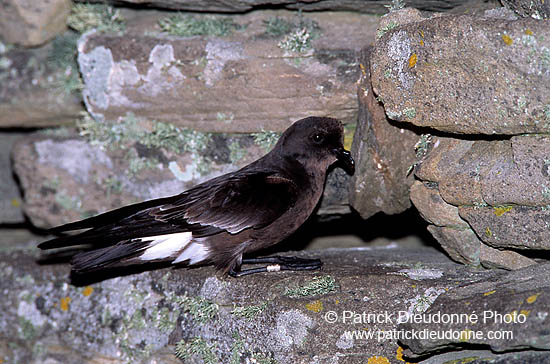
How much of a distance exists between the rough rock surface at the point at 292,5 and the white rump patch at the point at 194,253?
5.68 feet

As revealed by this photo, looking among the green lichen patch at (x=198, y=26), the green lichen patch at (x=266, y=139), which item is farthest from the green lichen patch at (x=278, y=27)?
the green lichen patch at (x=266, y=139)

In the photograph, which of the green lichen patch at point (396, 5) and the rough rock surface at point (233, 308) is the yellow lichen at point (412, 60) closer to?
the green lichen patch at point (396, 5)

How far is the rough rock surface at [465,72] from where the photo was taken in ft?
9.00

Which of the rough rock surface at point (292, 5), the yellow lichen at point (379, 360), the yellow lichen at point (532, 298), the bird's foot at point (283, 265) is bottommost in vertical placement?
Answer: the yellow lichen at point (379, 360)

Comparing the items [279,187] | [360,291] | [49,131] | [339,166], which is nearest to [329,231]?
[339,166]

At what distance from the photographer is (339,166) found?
444 cm

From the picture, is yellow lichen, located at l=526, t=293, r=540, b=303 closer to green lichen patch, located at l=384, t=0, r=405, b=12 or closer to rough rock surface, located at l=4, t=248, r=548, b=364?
rough rock surface, located at l=4, t=248, r=548, b=364

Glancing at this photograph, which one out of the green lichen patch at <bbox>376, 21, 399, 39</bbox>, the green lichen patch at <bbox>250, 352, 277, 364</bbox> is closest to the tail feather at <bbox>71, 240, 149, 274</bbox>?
the green lichen patch at <bbox>250, 352, 277, 364</bbox>

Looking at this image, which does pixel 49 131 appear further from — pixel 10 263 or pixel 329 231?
pixel 329 231

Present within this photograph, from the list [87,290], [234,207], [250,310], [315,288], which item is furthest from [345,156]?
[87,290]

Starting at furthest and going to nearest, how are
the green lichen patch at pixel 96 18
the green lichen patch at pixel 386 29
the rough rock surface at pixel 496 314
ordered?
1. the green lichen patch at pixel 96 18
2. the green lichen patch at pixel 386 29
3. the rough rock surface at pixel 496 314

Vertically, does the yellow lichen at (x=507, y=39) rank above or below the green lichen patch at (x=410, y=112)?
above

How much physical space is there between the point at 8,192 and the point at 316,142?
9.78ft

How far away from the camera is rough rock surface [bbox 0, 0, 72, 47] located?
184 inches
